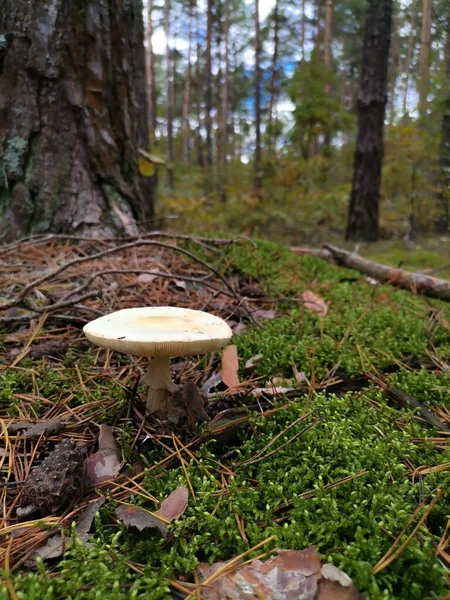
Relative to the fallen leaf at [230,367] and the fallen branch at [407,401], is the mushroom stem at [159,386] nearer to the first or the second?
the fallen leaf at [230,367]

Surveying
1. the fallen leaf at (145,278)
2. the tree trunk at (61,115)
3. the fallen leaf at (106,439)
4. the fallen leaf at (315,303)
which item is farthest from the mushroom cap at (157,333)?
the tree trunk at (61,115)

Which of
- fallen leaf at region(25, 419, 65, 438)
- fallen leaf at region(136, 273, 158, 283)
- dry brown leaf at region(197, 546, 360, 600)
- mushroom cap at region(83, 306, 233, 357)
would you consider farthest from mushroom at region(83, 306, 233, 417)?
fallen leaf at region(136, 273, 158, 283)

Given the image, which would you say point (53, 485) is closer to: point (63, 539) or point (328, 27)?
point (63, 539)

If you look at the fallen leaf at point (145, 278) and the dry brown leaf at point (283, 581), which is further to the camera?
the fallen leaf at point (145, 278)

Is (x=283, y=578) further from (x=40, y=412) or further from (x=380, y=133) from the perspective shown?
(x=380, y=133)

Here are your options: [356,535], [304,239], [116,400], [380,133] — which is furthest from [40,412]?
[304,239]
